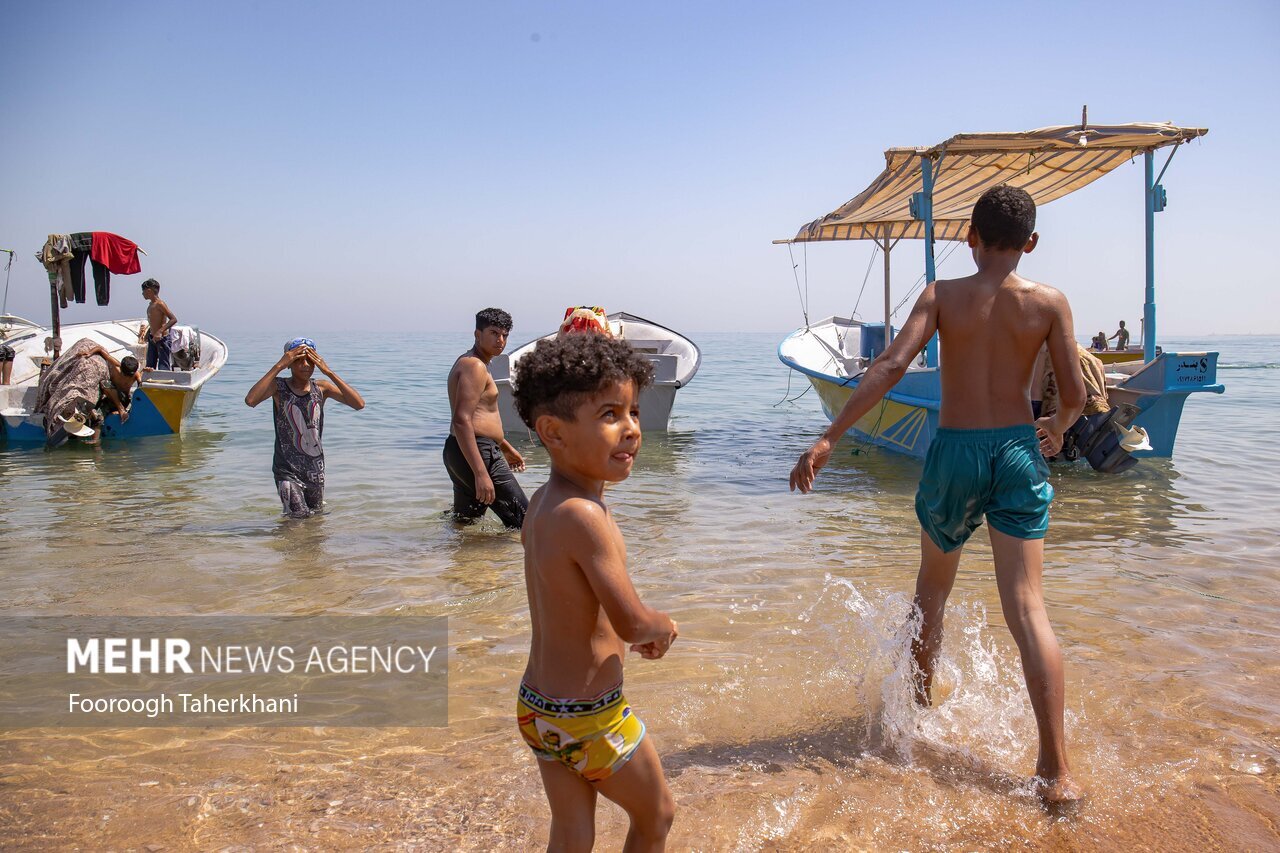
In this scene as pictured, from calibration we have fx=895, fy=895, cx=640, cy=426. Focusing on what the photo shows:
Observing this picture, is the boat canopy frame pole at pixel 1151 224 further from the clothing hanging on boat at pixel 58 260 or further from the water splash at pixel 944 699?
the clothing hanging on boat at pixel 58 260

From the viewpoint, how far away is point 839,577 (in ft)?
18.7

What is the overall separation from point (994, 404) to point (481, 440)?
155 inches

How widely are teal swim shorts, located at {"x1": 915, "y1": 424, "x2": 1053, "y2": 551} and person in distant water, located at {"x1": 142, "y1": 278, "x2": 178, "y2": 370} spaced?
42.7 ft

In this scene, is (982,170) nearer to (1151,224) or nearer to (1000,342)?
(1151,224)

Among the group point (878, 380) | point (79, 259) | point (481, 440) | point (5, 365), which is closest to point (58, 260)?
point (79, 259)

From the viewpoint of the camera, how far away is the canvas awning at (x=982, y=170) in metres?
8.58

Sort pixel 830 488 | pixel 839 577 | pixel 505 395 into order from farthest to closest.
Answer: pixel 505 395, pixel 830 488, pixel 839 577

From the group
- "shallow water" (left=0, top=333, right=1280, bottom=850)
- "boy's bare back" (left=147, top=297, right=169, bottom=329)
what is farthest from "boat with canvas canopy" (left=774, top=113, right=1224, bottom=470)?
"boy's bare back" (left=147, top=297, right=169, bottom=329)

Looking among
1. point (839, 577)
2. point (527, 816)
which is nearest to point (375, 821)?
point (527, 816)

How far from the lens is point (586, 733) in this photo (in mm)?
1949

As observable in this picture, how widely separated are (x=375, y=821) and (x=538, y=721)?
118 centimetres

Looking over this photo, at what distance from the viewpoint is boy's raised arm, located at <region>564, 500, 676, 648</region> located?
1893mm

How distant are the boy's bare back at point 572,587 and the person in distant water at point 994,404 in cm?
111

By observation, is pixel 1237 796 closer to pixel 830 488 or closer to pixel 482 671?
pixel 482 671
